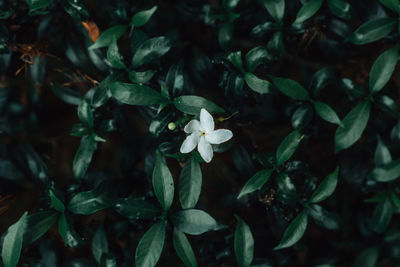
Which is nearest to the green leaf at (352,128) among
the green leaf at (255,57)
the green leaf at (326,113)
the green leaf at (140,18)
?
the green leaf at (326,113)

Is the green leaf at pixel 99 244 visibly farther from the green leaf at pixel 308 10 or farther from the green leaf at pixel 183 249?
the green leaf at pixel 308 10

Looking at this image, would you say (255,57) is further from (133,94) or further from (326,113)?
(133,94)

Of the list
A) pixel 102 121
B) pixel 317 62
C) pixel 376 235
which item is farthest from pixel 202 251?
pixel 317 62

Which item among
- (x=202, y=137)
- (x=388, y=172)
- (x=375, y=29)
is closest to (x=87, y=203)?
(x=202, y=137)

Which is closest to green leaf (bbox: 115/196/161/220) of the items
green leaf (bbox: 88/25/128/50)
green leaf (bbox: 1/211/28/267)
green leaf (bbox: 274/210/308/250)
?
green leaf (bbox: 1/211/28/267)

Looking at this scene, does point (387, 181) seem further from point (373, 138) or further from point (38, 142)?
point (38, 142)

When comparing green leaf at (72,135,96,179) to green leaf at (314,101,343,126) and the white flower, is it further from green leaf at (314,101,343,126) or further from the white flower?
green leaf at (314,101,343,126)
